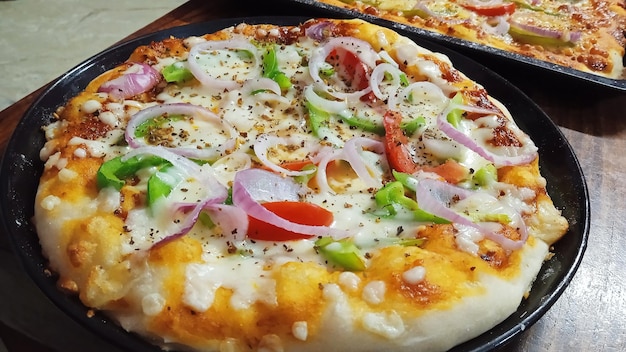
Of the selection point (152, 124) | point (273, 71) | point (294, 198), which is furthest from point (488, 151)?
point (152, 124)

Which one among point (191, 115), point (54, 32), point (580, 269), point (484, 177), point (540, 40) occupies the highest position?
point (191, 115)

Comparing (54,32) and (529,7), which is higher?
(529,7)

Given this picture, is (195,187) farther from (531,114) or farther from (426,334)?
(531,114)

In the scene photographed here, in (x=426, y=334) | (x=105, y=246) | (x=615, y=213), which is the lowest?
(x=615, y=213)

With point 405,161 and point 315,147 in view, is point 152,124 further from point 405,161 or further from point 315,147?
point 405,161

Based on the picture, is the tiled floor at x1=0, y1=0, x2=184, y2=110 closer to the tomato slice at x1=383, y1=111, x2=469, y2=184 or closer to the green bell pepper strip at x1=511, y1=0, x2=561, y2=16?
the green bell pepper strip at x1=511, y1=0, x2=561, y2=16

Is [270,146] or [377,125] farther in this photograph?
[377,125]

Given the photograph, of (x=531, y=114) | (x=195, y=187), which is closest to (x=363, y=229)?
(x=195, y=187)

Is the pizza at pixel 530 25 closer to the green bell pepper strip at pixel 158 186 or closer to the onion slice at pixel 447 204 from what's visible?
the onion slice at pixel 447 204
